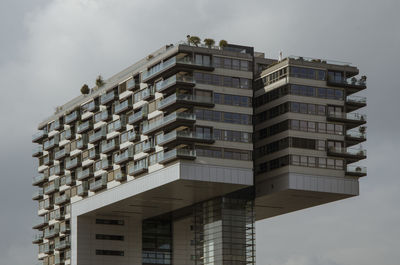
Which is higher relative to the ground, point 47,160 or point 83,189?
point 47,160

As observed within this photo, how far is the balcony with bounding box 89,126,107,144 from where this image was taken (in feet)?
513

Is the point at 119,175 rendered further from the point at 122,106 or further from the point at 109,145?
the point at 122,106

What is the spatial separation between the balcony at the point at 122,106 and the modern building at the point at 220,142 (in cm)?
32

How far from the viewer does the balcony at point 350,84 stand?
5595 inches

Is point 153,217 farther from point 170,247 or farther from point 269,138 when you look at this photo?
point 269,138

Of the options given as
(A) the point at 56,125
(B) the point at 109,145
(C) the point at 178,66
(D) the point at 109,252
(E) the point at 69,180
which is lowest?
(D) the point at 109,252

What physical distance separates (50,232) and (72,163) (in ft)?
45.3

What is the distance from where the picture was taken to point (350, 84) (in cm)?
14312

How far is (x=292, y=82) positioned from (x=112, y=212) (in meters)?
37.2

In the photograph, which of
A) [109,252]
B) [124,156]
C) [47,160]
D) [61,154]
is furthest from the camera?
[47,160]

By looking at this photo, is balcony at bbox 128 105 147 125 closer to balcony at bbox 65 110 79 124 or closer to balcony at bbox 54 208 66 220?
balcony at bbox 65 110 79 124

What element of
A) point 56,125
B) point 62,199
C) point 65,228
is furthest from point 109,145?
point 56,125

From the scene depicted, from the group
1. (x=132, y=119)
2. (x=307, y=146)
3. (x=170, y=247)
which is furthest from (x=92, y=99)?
(x=307, y=146)

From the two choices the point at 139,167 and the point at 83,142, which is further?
the point at 83,142
